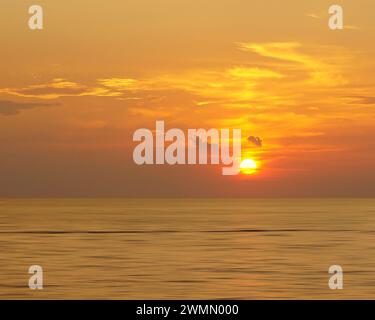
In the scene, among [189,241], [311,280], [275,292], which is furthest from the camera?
[189,241]

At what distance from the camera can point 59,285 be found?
32844 millimetres

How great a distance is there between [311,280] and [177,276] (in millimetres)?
6011

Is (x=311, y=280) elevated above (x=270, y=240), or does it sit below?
below
